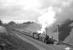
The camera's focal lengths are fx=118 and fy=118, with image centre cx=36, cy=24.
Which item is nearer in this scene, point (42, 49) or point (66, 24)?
point (42, 49)

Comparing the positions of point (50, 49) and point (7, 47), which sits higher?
point (7, 47)

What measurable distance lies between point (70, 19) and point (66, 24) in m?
3.43

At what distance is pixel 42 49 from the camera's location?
30.4 metres

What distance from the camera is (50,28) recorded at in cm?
6606

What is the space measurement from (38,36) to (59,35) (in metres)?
12.9

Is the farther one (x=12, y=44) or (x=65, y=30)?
(x=65, y=30)

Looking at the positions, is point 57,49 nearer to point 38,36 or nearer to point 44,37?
point 44,37

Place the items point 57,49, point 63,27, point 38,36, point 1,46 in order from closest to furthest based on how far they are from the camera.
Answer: point 1,46
point 57,49
point 38,36
point 63,27

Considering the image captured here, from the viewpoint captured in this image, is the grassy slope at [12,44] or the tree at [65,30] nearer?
the grassy slope at [12,44]

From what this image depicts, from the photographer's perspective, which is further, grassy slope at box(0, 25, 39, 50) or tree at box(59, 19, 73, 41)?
tree at box(59, 19, 73, 41)

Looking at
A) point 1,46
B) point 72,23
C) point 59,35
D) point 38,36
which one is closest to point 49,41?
point 38,36

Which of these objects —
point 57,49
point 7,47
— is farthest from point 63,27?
point 7,47

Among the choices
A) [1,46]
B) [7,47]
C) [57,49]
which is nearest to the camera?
[1,46]

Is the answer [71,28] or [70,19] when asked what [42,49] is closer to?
[71,28]
